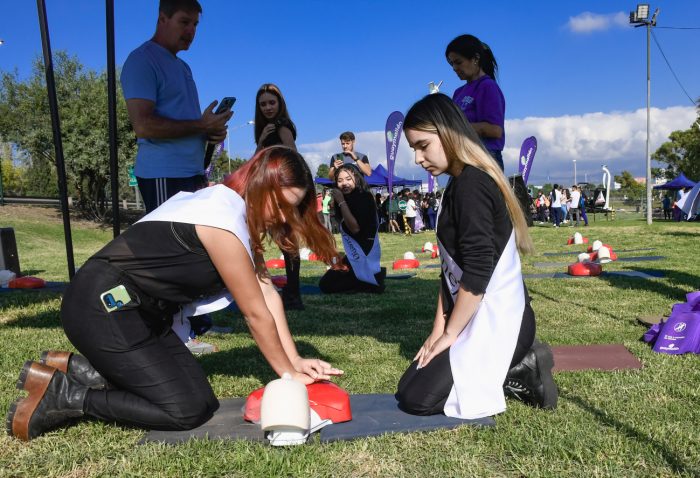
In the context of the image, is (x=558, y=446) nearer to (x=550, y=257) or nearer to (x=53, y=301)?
(x=53, y=301)

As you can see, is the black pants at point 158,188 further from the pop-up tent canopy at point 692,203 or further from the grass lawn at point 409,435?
the pop-up tent canopy at point 692,203

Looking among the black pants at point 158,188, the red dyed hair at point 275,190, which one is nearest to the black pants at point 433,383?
the red dyed hair at point 275,190

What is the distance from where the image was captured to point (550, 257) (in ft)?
35.3

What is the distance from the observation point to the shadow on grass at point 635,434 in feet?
7.00

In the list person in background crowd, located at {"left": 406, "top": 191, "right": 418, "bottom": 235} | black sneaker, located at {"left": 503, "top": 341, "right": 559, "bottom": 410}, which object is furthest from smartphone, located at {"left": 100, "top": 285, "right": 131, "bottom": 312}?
person in background crowd, located at {"left": 406, "top": 191, "right": 418, "bottom": 235}

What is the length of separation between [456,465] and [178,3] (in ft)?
10.7

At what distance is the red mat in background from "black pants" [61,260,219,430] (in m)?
2.25

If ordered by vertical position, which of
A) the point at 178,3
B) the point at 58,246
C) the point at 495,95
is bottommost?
the point at 58,246

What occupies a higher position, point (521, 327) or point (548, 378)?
point (521, 327)

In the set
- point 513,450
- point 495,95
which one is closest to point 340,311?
point 495,95

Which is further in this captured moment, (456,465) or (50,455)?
(50,455)

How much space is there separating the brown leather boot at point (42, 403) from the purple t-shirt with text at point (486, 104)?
9.93 feet

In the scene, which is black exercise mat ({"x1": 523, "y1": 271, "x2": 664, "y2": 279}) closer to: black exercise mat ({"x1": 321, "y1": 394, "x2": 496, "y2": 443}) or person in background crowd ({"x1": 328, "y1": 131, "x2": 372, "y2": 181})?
person in background crowd ({"x1": 328, "y1": 131, "x2": 372, "y2": 181})

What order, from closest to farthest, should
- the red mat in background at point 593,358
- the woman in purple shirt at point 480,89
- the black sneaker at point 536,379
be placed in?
the black sneaker at point 536,379
the red mat in background at point 593,358
the woman in purple shirt at point 480,89
